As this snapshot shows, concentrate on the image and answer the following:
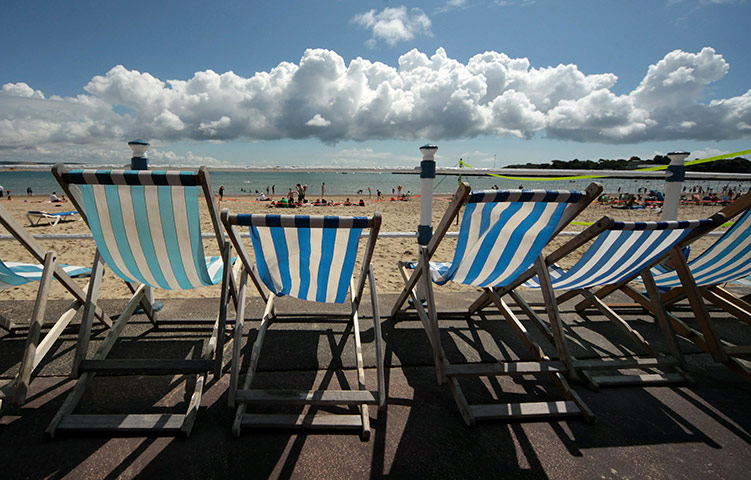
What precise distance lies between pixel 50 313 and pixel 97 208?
4.81 feet

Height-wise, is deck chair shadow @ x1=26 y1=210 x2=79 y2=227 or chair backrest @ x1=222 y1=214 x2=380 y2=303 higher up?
chair backrest @ x1=222 y1=214 x2=380 y2=303

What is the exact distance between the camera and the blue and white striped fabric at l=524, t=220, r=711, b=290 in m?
1.71

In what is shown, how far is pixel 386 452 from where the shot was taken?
142 cm

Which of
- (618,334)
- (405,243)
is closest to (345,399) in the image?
(618,334)

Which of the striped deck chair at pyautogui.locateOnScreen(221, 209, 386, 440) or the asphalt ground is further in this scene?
the striped deck chair at pyautogui.locateOnScreen(221, 209, 386, 440)

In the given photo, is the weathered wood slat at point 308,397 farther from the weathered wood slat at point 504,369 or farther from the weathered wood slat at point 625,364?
the weathered wood slat at point 625,364

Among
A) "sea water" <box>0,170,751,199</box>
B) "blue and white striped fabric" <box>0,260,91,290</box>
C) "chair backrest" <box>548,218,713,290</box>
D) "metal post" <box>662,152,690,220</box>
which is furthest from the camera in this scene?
"sea water" <box>0,170,751,199</box>

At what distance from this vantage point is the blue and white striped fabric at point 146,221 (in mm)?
1534

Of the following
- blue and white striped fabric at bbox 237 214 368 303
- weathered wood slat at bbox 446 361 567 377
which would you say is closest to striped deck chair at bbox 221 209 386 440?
blue and white striped fabric at bbox 237 214 368 303

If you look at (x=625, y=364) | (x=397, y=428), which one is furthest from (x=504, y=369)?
(x=625, y=364)

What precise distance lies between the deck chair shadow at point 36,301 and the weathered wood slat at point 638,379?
8.84 ft

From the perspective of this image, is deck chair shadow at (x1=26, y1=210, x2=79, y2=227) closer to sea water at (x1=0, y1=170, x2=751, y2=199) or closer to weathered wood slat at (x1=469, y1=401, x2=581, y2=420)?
sea water at (x1=0, y1=170, x2=751, y2=199)

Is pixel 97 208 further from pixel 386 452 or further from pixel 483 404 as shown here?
pixel 483 404

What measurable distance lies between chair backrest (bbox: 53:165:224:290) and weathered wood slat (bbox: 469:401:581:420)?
1448 millimetres
